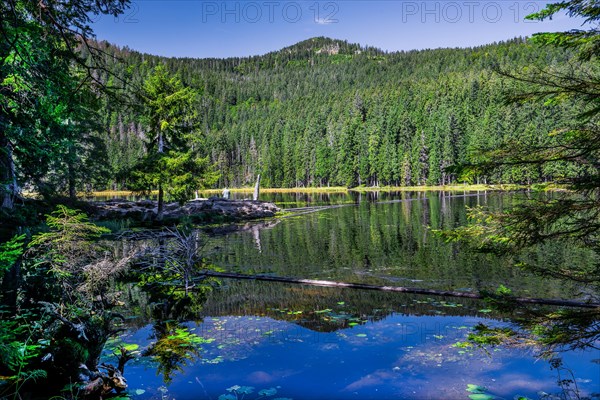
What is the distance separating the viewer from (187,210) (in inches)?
1320

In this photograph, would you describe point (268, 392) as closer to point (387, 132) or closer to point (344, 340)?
point (344, 340)

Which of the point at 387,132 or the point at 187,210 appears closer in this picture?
the point at 187,210

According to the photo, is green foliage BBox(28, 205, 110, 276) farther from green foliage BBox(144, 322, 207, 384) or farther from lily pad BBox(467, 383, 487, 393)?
lily pad BBox(467, 383, 487, 393)

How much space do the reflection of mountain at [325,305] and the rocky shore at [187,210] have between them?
18.6 m

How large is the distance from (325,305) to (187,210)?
24421 millimetres

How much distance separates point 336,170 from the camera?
112 meters

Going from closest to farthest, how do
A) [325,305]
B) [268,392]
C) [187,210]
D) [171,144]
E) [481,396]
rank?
[481,396]
[268,392]
[325,305]
[171,144]
[187,210]

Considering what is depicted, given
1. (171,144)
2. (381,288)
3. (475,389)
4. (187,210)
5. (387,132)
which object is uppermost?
(387,132)

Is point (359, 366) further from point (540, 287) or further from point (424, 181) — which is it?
point (424, 181)

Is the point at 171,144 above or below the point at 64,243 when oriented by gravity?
above

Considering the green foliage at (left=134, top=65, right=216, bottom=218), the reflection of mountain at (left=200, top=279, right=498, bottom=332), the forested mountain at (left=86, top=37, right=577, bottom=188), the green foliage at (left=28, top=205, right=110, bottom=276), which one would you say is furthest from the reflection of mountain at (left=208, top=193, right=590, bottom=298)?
the forested mountain at (left=86, top=37, right=577, bottom=188)

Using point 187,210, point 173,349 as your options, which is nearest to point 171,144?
point 187,210

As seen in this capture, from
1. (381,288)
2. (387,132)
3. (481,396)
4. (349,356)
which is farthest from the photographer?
(387,132)

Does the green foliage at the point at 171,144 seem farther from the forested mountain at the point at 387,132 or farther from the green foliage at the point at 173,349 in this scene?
the forested mountain at the point at 387,132
